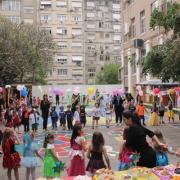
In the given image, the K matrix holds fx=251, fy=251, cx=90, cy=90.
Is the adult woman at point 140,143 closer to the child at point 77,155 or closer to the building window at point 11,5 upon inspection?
the child at point 77,155

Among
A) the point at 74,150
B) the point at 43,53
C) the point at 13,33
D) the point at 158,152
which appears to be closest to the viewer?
the point at 158,152

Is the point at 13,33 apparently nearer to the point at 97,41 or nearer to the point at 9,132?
the point at 9,132

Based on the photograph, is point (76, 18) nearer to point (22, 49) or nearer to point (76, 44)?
point (76, 44)

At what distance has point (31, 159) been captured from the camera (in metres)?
5.79

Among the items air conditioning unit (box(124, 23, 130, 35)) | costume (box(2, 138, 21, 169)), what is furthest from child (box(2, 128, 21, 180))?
air conditioning unit (box(124, 23, 130, 35))

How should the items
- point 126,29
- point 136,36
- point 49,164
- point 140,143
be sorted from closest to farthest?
point 140,143, point 49,164, point 136,36, point 126,29

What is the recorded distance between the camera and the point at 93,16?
5138 centimetres

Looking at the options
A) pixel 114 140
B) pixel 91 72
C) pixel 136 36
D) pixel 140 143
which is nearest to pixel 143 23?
pixel 136 36

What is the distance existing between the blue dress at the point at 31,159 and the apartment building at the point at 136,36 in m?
17.8

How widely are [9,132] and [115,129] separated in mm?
8547

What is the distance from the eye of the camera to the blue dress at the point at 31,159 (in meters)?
5.72

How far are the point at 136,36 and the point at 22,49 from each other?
12.7m

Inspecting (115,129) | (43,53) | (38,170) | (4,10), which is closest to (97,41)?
(4,10)

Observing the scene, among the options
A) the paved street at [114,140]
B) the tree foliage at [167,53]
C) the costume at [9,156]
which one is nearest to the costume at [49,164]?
the costume at [9,156]
